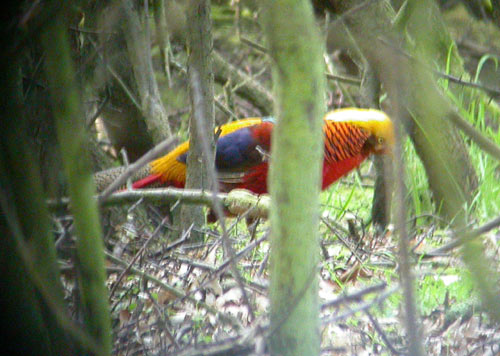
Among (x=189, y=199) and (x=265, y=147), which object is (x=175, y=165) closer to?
(x=265, y=147)

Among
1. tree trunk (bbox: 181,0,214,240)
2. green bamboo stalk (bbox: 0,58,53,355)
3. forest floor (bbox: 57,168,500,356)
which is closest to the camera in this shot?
green bamboo stalk (bbox: 0,58,53,355)

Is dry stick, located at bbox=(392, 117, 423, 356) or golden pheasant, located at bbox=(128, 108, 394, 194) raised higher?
golden pheasant, located at bbox=(128, 108, 394, 194)

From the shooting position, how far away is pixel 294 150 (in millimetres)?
1253

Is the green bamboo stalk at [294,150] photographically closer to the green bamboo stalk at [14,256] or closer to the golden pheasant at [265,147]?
the green bamboo stalk at [14,256]

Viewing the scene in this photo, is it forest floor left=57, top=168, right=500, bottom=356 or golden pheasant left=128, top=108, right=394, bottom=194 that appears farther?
golden pheasant left=128, top=108, right=394, bottom=194

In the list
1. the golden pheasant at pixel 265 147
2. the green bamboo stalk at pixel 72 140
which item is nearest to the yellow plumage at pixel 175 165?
the golden pheasant at pixel 265 147

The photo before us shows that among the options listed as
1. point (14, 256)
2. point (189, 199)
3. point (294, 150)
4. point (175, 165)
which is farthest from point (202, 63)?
point (175, 165)

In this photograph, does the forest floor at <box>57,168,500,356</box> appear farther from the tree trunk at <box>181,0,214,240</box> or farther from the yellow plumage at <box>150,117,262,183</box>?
the yellow plumage at <box>150,117,262,183</box>

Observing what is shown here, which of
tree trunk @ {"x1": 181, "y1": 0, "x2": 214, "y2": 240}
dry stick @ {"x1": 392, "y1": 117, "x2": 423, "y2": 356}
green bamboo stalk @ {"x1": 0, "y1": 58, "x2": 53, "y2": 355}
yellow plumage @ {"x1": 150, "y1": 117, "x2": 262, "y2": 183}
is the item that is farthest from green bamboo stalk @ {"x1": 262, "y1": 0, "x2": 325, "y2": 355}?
yellow plumage @ {"x1": 150, "y1": 117, "x2": 262, "y2": 183}

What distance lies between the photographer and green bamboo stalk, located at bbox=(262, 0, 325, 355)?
1255 millimetres

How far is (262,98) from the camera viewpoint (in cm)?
667

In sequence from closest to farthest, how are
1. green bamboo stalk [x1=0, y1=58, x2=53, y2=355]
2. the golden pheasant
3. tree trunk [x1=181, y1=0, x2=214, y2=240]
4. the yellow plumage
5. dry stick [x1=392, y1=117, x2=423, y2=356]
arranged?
dry stick [x1=392, y1=117, x2=423, y2=356], green bamboo stalk [x1=0, y1=58, x2=53, y2=355], tree trunk [x1=181, y1=0, x2=214, y2=240], the golden pheasant, the yellow plumage

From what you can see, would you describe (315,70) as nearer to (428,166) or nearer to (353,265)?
(353,265)

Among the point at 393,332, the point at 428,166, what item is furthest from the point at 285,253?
the point at 428,166
